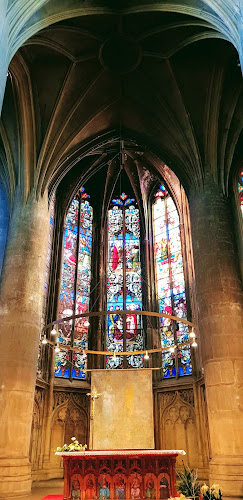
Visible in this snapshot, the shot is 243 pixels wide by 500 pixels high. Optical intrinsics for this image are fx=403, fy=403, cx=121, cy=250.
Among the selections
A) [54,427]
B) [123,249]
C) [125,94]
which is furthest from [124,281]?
[125,94]

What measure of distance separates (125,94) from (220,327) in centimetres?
995

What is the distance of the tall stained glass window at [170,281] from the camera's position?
16.1 m

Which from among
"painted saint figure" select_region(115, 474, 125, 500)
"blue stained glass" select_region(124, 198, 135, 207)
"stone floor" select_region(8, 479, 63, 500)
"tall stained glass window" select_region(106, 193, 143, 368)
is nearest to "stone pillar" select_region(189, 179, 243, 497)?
"painted saint figure" select_region(115, 474, 125, 500)

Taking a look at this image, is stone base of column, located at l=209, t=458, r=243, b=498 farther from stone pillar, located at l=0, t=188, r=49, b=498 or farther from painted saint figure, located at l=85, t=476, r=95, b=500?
stone pillar, located at l=0, t=188, r=49, b=498

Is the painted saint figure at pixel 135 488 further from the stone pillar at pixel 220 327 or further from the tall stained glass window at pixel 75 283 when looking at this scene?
the tall stained glass window at pixel 75 283

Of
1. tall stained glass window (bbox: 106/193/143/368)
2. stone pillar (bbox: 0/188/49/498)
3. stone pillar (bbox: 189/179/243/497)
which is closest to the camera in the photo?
stone pillar (bbox: 189/179/243/497)

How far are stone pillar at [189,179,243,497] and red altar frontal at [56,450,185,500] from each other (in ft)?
5.15

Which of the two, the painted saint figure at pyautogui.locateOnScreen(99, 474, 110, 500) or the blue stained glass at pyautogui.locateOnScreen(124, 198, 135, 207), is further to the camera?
the blue stained glass at pyautogui.locateOnScreen(124, 198, 135, 207)

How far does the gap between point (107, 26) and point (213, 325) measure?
10.5 meters

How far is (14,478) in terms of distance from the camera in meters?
10.4

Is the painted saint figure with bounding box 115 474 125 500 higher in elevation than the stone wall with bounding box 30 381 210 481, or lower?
lower

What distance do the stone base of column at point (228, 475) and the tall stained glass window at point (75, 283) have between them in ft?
23.2

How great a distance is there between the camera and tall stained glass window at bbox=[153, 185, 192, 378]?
16.1 m

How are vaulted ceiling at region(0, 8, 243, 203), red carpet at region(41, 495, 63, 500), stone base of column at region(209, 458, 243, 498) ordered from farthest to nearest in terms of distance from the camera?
1. vaulted ceiling at region(0, 8, 243, 203)
2. red carpet at region(41, 495, 63, 500)
3. stone base of column at region(209, 458, 243, 498)
